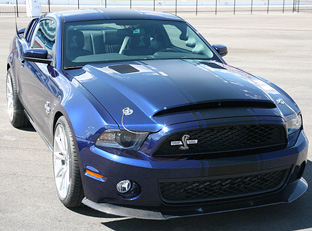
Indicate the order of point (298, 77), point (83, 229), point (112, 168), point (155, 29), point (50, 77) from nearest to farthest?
point (112, 168), point (83, 229), point (50, 77), point (155, 29), point (298, 77)

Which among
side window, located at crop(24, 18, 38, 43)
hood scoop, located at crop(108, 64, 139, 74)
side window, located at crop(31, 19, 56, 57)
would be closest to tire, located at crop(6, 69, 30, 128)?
side window, located at crop(24, 18, 38, 43)

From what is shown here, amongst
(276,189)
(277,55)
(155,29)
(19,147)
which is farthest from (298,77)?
(276,189)

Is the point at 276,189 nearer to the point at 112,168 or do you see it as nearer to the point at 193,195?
the point at 193,195

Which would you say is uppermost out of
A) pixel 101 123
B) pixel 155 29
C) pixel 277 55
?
pixel 155 29

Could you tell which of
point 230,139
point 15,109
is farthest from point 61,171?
point 15,109

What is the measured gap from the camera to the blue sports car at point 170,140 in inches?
154

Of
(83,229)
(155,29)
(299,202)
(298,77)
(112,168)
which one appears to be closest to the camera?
(112,168)

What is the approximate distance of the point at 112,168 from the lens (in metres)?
3.89

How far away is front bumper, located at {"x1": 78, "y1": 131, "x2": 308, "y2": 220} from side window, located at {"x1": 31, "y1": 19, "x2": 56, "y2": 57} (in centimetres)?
201

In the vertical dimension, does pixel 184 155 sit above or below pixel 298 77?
above

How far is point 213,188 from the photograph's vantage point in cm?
402

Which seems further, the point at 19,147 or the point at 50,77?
the point at 19,147

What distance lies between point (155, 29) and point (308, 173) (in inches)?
87.5

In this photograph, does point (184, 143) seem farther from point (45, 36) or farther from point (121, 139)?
point (45, 36)
